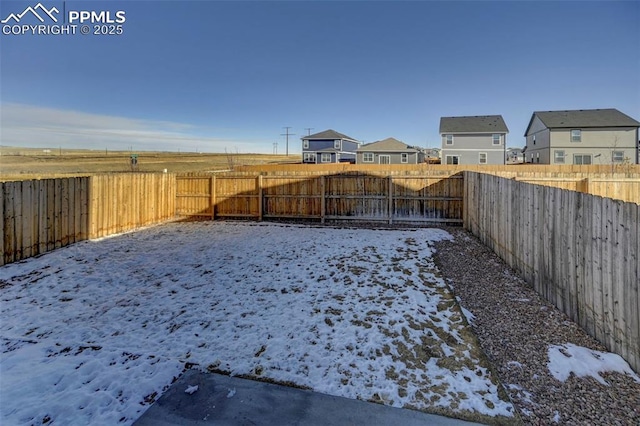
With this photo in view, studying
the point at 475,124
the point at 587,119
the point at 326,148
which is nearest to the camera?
the point at 587,119

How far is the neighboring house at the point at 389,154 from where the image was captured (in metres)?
38.5

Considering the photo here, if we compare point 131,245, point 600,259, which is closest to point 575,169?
point 600,259

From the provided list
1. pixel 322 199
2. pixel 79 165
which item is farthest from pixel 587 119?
pixel 79 165

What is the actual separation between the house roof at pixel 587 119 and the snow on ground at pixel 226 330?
31.7m

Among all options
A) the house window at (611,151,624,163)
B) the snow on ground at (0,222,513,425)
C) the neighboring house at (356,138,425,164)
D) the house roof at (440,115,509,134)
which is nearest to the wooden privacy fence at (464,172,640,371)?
the snow on ground at (0,222,513,425)

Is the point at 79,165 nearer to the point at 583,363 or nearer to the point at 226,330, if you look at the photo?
the point at 226,330

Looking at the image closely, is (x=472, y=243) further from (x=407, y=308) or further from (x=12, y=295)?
(x=12, y=295)

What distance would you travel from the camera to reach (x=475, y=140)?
3166 centimetres

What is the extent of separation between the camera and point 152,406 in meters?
2.78

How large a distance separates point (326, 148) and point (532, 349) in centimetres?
4050

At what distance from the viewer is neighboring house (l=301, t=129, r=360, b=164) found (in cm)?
4238

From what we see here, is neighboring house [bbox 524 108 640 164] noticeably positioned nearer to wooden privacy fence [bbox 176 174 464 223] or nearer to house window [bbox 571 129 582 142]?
house window [bbox 571 129 582 142]

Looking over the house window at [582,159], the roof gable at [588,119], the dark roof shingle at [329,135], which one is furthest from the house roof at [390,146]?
the house window at [582,159]

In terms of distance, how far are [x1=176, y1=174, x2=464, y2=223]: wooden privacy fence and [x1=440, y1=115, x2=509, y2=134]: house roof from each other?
78.0ft
